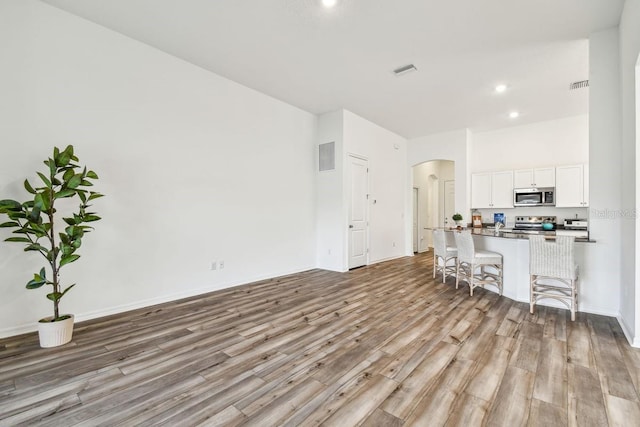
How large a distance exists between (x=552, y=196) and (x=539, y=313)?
3.76 m

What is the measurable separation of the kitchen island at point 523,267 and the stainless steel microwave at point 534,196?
242cm

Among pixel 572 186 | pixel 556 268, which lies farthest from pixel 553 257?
pixel 572 186

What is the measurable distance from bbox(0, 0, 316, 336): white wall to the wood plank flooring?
0.53m

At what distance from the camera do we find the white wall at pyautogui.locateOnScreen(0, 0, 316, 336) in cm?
278

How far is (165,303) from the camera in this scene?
12.1 feet

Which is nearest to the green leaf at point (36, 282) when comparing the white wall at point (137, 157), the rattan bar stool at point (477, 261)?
the white wall at point (137, 157)

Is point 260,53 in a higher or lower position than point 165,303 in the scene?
higher

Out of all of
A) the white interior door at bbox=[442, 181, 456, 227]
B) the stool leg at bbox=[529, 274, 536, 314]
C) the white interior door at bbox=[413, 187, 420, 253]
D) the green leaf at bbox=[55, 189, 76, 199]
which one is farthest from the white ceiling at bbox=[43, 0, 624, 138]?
the white interior door at bbox=[442, 181, 456, 227]

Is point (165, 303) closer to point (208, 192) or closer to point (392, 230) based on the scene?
point (208, 192)

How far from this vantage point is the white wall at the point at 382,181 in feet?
19.9

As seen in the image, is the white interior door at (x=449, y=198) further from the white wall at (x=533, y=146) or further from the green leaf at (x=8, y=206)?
the green leaf at (x=8, y=206)

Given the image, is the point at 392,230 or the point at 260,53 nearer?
the point at 260,53

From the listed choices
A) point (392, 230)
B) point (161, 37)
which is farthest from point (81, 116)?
point (392, 230)

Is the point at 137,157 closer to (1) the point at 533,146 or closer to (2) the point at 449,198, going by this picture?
(1) the point at 533,146
